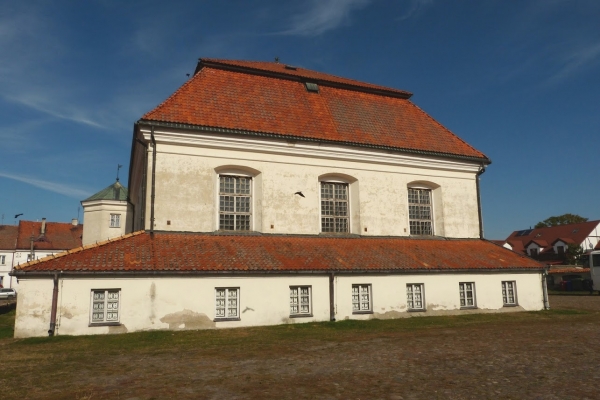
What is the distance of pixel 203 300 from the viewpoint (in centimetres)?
1541

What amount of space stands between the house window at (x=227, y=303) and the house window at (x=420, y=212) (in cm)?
956

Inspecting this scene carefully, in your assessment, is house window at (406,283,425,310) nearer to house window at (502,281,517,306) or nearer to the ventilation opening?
house window at (502,281,517,306)

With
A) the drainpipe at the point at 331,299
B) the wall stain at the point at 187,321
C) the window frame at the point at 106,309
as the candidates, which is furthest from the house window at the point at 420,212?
the window frame at the point at 106,309

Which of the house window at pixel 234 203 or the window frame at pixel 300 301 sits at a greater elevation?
the house window at pixel 234 203

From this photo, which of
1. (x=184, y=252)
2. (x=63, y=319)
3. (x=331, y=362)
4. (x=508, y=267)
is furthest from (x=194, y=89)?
(x=508, y=267)

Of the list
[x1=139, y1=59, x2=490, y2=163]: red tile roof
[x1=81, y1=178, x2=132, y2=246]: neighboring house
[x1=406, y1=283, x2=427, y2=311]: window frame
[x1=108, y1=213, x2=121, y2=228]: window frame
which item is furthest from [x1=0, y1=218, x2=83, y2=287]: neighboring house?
[x1=406, y1=283, x2=427, y2=311]: window frame

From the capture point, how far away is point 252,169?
18969 mm

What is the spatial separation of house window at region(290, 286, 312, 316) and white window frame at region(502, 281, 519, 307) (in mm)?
9386

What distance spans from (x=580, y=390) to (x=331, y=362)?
4.45 metres

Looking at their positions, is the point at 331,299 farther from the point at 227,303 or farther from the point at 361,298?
the point at 227,303

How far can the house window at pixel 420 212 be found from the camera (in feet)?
72.2

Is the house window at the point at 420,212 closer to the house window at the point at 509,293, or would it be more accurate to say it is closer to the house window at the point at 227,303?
the house window at the point at 509,293

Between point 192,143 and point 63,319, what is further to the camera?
point 192,143

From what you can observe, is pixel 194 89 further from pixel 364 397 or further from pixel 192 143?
pixel 364 397
